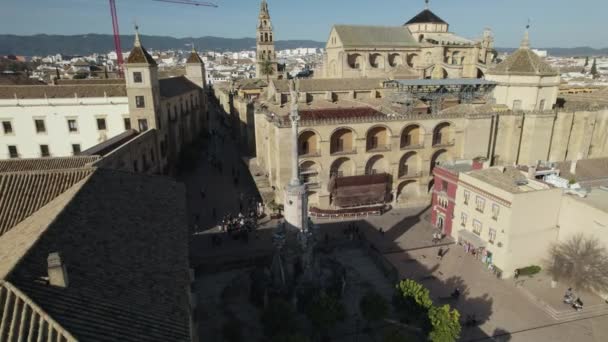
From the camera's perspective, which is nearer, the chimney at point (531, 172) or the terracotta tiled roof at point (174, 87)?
the chimney at point (531, 172)

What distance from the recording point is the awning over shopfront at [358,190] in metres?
33.8

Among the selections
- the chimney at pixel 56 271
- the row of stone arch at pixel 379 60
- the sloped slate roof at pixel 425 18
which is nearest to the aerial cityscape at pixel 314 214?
the chimney at pixel 56 271

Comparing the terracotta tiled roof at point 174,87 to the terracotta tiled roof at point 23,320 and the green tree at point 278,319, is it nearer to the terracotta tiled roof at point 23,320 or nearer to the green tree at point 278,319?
the green tree at point 278,319

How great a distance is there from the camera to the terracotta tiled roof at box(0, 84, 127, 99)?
115 ft

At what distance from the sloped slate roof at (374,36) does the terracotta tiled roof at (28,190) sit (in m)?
45.0

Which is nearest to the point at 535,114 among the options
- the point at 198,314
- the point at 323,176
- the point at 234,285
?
the point at 323,176

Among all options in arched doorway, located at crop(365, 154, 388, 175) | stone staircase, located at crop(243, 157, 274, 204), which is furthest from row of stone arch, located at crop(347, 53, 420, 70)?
arched doorway, located at crop(365, 154, 388, 175)

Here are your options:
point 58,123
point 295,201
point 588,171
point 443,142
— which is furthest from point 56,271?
point 588,171

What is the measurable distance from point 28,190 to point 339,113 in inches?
1017

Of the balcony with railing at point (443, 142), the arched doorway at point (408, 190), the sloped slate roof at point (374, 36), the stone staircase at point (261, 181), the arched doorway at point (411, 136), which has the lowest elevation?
the arched doorway at point (408, 190)

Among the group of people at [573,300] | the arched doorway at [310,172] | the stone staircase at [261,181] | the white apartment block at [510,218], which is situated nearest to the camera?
the group of people at [573,300]

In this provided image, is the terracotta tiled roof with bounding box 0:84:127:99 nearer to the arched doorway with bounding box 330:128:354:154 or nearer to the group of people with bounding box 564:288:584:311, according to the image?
the arched doorway with bounding box 330:128:354:154

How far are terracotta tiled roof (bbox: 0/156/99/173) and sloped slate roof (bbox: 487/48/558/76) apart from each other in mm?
38149

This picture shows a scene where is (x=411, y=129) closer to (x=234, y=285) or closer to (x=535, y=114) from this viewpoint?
(x=535, y=114)
